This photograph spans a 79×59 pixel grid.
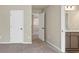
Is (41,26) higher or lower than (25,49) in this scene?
higher

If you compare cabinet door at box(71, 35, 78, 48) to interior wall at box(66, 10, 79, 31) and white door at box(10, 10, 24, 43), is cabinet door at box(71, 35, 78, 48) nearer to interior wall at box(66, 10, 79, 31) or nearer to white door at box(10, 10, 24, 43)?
interior wall at box(66, 10, 79, 31)

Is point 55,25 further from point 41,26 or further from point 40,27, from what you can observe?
point 40,27

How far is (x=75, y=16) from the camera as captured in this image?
564 cm

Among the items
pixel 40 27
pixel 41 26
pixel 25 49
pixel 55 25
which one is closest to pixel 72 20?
pixel 55 25

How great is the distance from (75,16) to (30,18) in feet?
7.77

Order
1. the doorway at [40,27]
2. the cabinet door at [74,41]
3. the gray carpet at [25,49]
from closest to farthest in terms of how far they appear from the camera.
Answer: the gray carpet at [25,49]
the cabinet door at [74,41]
the doorway at [40,27]

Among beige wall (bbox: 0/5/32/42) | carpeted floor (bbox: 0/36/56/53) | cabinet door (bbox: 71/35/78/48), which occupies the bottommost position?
carpeted floor (bbox: 0/36/56/53)

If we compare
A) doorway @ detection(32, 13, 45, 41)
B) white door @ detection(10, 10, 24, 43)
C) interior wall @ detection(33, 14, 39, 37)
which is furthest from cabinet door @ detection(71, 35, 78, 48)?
doorway @ detection(32, 13, 45, 41)

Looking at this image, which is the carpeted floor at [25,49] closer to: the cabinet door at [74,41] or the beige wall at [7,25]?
the cabinet door at [74,41]

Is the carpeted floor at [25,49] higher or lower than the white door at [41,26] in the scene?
lower

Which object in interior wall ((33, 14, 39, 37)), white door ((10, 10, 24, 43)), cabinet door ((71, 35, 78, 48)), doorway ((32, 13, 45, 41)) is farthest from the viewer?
doorway ((32, 13, 45, 41))

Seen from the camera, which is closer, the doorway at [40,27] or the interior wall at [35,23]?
the interior wall at [35,23]

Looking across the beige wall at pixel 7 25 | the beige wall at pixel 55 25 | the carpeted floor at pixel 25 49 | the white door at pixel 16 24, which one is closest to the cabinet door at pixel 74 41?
the beige wall at pixel 55 25
